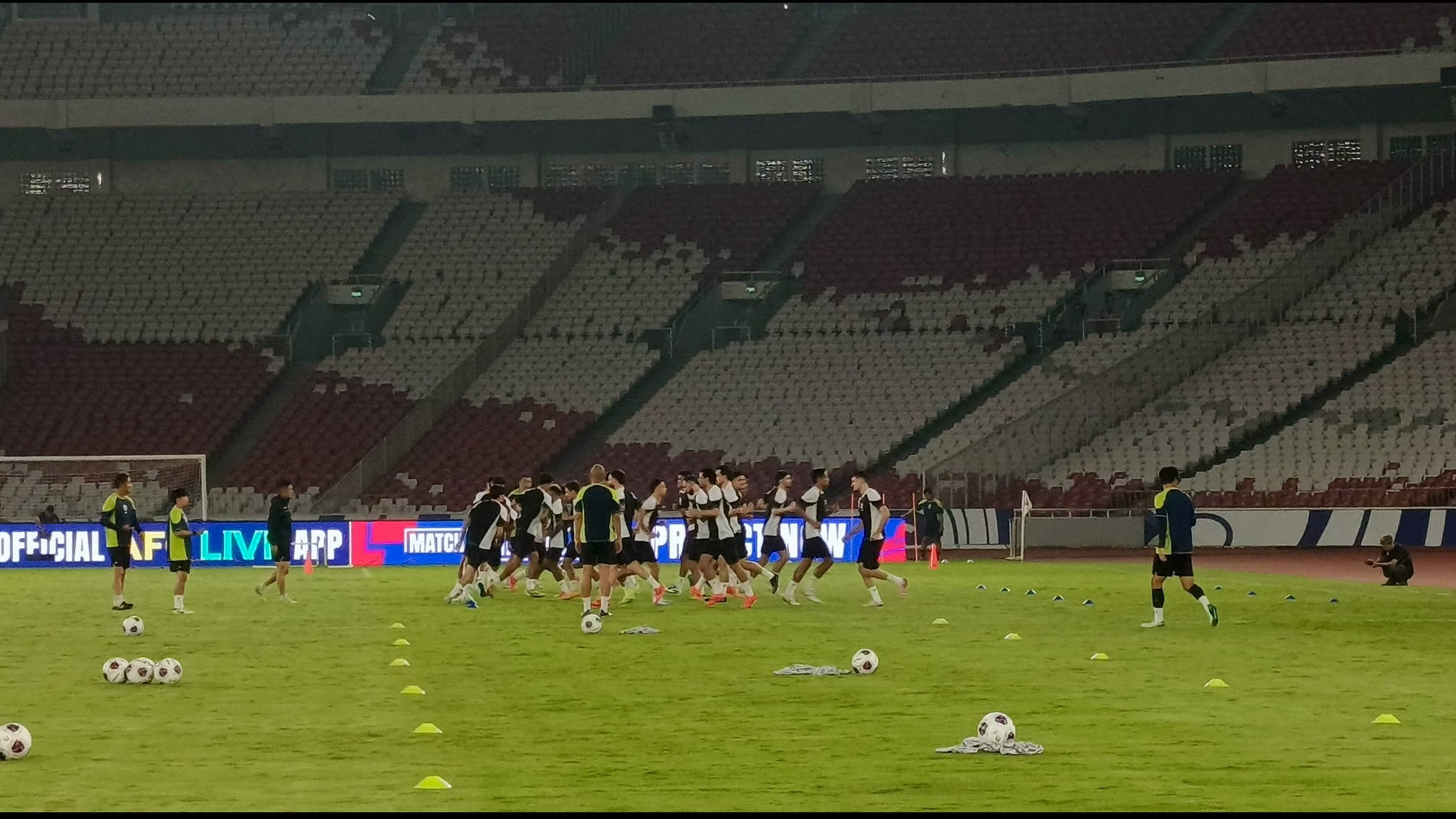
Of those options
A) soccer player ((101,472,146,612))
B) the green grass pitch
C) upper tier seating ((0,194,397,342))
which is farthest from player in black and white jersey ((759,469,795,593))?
upper tier seating ((0,194,397,342))

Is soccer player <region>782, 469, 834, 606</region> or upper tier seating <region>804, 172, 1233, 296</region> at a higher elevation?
upper tier seating <region>804, 172, 1233, 296</region>

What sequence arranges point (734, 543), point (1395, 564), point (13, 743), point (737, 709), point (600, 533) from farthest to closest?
point (1395, 564), point (734, 543), point (600, 533), point (737, 709), point (13, 743)

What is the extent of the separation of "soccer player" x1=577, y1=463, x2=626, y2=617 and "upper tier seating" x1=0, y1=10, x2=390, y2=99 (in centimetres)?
4036

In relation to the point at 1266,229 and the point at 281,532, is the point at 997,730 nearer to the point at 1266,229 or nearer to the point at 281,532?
the point at 281,532

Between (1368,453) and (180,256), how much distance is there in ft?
120

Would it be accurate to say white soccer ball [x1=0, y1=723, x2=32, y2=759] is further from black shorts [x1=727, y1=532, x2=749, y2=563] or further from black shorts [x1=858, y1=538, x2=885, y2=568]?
black shorts [x1=727, y1=532, x2=749, y2=563]

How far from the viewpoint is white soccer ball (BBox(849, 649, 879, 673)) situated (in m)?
20.0

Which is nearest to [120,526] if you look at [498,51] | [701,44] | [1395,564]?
[1395,564]

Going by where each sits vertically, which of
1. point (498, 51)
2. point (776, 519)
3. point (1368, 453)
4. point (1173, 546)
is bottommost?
point (1173, 546)

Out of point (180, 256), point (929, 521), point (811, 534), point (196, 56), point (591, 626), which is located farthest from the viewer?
point (196, 56)

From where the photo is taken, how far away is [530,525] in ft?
108

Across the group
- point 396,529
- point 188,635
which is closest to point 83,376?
point 396,529

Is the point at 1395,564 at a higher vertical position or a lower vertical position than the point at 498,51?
lower

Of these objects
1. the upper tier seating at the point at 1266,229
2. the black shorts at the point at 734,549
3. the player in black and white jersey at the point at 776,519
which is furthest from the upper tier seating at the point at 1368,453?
the black shorts at the point at 734,549
